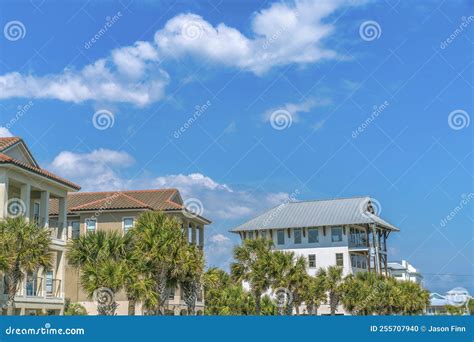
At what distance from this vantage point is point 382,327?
67.9ft

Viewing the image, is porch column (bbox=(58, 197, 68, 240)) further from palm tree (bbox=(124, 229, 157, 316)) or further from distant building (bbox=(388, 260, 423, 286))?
distant building (bbox=(388, 260, 423, 286))

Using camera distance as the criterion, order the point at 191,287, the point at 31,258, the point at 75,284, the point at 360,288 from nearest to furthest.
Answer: the point at 31,258, the point at 191,287, the point at 75,284, the point at 360,288

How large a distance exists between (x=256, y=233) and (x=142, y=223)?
141ft

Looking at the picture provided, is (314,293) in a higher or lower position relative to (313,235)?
lower

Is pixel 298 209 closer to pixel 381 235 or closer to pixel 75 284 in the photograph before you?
pixel 381 235

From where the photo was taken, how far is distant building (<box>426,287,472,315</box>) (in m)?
109

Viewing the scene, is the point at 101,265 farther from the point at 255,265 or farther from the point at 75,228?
the point at 75,228

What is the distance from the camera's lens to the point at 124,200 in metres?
51.0

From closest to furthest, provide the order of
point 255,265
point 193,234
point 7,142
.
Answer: point 7,142
point 255,265
point 193,234

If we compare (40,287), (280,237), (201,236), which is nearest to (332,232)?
(280,237)

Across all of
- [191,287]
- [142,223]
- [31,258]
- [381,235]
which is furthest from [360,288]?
[31,258]

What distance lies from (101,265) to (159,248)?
385 centimetres
